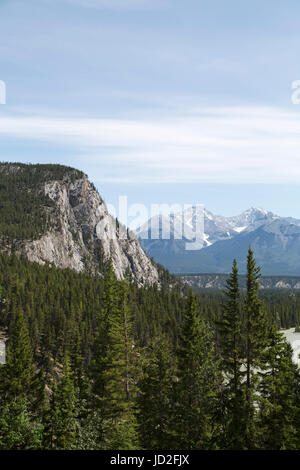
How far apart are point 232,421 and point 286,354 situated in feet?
38.5

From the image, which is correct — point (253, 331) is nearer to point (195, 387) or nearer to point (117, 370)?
point (195, 387)

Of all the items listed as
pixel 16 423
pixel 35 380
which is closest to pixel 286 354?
pixel 16 423

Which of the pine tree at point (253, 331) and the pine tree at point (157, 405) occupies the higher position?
the pine tree at point (253, 331)

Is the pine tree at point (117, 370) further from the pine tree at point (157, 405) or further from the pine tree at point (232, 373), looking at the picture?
the pine tree at point (232, 373)

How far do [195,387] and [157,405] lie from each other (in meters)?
6.34

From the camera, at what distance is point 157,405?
40.0m

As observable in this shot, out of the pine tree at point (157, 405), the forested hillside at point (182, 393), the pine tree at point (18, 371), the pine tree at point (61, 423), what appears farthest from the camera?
the pine tree at point (18, 371)

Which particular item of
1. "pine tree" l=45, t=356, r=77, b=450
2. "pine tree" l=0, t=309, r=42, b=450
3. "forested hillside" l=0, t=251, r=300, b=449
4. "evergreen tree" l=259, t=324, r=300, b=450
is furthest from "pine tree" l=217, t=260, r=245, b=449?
"pine tree" l=0, t=309, r=42, b=450

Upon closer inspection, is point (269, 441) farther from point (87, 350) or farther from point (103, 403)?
point (87, 350)

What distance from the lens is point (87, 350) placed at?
3755 inches

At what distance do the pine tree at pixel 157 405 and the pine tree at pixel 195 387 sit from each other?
2.16 m

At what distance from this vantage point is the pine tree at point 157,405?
38562mm

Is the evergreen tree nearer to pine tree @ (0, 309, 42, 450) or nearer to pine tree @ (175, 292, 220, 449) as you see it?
pine tree @ (175, 292, 220, 449)

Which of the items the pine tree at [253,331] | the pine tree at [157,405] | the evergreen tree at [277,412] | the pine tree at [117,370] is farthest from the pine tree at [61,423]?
the evergreen tree at [277,412]
